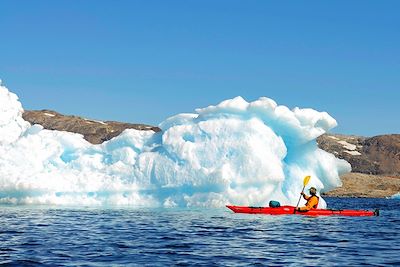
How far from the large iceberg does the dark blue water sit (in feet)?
22.0

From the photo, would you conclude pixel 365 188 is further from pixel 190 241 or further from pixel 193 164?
pixel 190 241

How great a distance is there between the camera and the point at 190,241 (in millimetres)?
21125

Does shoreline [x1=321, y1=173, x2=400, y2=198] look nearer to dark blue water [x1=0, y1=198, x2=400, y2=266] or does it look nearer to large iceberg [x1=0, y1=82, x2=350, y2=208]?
large iceberg [x1=0, y1=82, x2=350, y2=208]

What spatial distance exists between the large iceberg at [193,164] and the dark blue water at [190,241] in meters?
6.71

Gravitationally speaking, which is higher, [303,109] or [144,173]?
[303,109]

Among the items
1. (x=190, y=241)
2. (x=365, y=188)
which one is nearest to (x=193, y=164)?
(x=190, y=241)

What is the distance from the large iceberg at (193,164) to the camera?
3903 centimetres

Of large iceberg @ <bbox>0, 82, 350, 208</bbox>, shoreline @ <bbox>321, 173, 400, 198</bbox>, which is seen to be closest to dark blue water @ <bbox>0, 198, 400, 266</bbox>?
large iceberg @ <bbox>0, 82, 350, 208</bbox>

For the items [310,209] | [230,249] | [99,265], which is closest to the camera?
[99,265]


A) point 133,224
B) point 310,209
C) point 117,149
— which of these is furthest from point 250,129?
point 133,224

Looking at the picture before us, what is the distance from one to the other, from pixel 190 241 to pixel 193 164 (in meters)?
18.1

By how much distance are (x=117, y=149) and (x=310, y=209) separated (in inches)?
620

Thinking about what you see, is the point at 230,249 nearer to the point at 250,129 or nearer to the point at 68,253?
the point at 68,253

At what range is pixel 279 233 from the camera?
2431 centimetres
